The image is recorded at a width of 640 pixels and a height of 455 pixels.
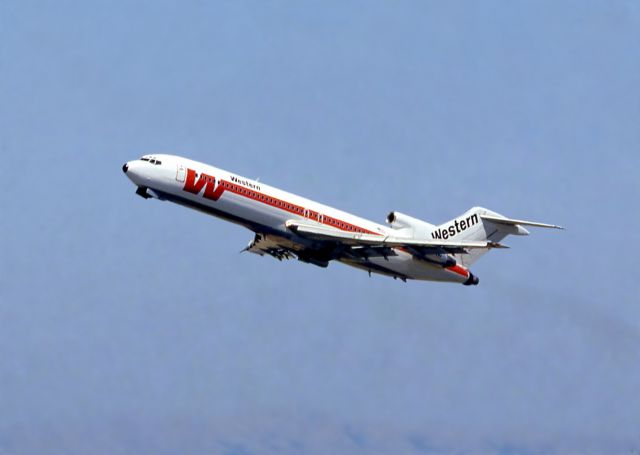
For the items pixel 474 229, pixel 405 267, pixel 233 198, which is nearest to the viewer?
pixel 233 198

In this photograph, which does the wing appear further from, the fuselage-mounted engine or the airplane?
the fuselage-mounted engine

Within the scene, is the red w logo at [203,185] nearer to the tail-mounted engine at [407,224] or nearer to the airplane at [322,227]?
the airplane at [322,227]

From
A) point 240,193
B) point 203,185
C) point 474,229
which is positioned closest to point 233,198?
point 240,193

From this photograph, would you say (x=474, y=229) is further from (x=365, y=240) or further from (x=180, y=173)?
(x=180, y=173)

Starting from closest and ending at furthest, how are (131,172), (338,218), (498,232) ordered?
(131,172)
(338,218)
(498,232)

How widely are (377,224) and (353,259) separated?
2986 millimetres

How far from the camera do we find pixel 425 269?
292 ft

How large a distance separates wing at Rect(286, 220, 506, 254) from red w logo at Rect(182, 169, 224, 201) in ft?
16.5

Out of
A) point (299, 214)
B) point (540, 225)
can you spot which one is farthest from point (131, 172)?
point (540, 225)

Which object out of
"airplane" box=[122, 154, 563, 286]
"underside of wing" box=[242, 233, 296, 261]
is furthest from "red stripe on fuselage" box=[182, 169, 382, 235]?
"underside of wing" box=[242, 233, 296, 261]

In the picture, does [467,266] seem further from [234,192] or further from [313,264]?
[234,192]

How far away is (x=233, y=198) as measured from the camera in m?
81.5

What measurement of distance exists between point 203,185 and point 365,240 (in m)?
10.8

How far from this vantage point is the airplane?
81000mm
